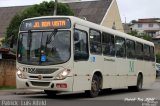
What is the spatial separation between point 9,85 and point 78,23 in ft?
34.9

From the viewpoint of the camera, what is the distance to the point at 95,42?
18125 mm

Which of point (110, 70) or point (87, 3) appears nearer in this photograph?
point (110, 70)

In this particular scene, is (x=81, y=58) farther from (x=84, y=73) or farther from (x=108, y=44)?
(x=108, y=44)

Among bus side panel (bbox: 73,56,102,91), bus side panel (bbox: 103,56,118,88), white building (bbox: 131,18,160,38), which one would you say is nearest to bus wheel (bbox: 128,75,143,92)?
bus side panel (bbox: 103,56,118,88)

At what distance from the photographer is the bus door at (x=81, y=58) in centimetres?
1658

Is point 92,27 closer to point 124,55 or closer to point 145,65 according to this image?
point 124,55

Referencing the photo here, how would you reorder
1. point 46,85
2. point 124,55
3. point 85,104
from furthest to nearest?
1. point 124,55
2. point 46,85
3. point 85,104

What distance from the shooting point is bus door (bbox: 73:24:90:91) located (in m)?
16.6

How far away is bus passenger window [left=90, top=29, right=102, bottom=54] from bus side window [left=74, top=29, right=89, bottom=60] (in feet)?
1.68

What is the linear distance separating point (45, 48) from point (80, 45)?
134cm

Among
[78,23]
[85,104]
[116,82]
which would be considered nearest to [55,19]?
[78,23]

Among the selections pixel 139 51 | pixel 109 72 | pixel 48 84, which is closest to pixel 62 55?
pixel 48 84

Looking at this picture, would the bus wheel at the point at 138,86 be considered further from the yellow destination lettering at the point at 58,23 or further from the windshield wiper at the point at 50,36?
the windshield wiper at the point at 50,36

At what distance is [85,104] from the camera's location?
15000 mm
